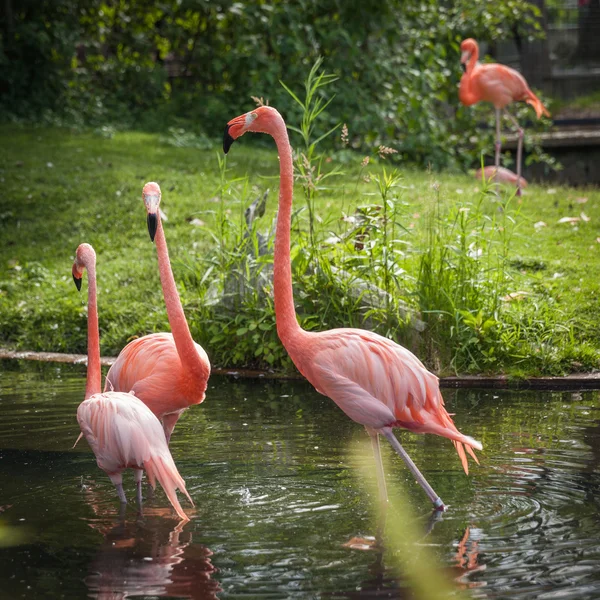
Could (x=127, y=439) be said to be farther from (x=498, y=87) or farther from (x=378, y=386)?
(x=498, y=87)

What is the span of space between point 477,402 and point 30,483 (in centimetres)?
274

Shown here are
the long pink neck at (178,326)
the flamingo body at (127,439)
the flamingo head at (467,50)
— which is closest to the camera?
the flamingo body at (127,439)

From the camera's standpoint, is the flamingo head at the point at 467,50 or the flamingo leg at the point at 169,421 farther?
the flamingo head at the point at 467,50

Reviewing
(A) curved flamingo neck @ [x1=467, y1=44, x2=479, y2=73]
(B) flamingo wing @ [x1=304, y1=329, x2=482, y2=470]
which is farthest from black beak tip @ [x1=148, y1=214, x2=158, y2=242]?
(A) curved flamingo neck @ [x1=467, y1=44, x2=479, y2=73]

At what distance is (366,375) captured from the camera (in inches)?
164

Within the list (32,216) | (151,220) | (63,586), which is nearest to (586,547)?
(63,586)

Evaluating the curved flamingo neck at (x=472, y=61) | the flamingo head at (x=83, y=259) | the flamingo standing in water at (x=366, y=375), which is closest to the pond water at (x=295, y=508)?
the flamingo standing in water at (x=366, y=375)

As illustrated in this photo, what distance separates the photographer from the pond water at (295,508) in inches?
133

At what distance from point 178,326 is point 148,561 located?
4.26 ft

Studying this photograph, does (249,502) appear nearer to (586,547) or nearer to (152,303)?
(586,547)

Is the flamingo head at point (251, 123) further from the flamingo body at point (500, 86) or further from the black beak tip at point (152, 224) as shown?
the flamingo body at point (500, 86)

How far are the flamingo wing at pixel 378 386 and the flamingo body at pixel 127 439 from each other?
0.77m

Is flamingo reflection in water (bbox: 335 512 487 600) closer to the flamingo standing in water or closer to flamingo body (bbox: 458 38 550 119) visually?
the flamingo standing in water

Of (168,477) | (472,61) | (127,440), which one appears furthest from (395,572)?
(472,61)
